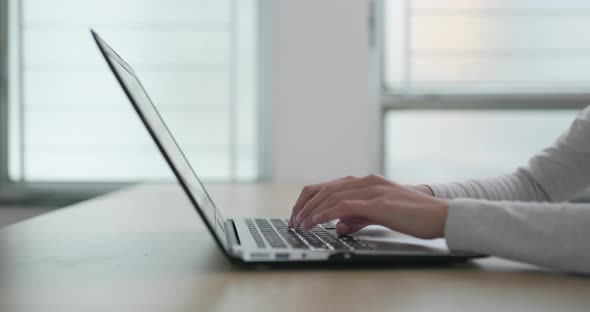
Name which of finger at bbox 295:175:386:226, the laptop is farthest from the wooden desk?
finger at bbox 295:175:386:226

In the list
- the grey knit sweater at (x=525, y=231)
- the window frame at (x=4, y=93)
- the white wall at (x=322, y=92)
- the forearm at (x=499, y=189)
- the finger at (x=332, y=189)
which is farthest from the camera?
the window frame at (x=4, y=93)

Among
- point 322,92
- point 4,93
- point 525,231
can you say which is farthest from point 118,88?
point 525,231

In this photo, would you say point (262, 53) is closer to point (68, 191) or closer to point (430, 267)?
point (68, 191)

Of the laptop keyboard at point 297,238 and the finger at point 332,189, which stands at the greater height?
the finger at point 332,189

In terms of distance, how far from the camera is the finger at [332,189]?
0.83m

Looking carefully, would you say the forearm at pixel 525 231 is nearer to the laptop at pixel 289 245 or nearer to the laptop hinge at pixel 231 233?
the laptop at pixel 289 245

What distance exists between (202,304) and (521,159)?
7.61ft

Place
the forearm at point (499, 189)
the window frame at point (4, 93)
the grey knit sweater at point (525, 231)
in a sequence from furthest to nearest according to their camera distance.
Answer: the window frame at point (4, 93) < the forearm at point (499, 189) < the grey knit sweater at point (525, 231)

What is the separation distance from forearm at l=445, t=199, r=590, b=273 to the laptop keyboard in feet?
0.37

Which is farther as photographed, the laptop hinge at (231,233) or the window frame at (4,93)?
the window frame at (4,93)

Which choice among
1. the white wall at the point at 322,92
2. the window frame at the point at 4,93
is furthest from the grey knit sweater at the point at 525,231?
the window frame at the point at 4,93

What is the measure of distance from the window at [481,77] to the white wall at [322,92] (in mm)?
120

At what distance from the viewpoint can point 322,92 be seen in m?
2.60

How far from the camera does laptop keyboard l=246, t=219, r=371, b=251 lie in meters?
0.77
